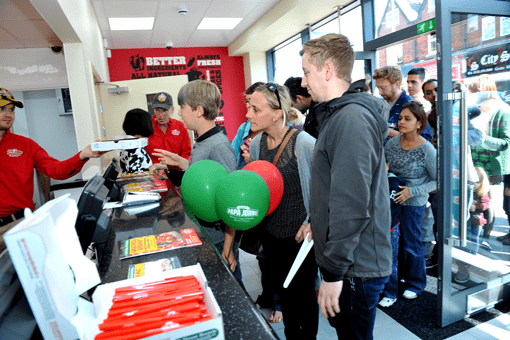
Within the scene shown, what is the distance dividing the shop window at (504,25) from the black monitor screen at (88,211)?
261 centimetres

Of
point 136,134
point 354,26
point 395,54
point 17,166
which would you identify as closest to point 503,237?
point 395,54

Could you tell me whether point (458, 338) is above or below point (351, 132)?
below

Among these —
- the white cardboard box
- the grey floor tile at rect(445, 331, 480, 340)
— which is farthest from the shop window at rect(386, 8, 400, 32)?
the white cardboard box

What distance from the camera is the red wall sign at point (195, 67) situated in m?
7.29

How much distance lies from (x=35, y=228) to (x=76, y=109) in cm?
318

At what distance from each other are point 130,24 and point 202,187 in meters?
5.41

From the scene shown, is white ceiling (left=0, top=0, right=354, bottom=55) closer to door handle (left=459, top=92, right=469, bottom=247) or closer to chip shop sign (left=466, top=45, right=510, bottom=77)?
chip shop sign (left=466, top=45, right=510, bottom=77)

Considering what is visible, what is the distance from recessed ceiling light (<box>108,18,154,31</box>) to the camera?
17.9ft

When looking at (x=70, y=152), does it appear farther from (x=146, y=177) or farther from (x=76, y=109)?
(x=146, y=177)

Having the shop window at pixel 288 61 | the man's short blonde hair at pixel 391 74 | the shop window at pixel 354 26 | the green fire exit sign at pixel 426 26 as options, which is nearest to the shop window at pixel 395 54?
the shop window at pixel 354 26

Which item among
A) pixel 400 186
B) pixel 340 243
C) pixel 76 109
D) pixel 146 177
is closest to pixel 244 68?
pixel 76 109

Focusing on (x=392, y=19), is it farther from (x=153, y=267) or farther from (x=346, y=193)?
(x=153, y=267)

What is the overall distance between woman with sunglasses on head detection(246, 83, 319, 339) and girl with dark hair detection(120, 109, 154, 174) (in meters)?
1.63

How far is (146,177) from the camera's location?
2855mm
